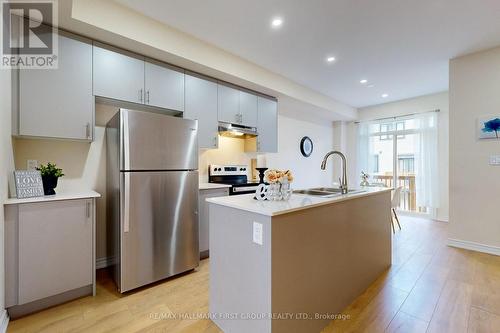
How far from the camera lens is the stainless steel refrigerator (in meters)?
2.13

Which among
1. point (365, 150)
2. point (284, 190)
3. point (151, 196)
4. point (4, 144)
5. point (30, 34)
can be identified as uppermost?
point (30, 34)

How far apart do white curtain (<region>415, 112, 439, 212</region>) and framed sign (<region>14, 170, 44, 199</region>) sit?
6.53 metres

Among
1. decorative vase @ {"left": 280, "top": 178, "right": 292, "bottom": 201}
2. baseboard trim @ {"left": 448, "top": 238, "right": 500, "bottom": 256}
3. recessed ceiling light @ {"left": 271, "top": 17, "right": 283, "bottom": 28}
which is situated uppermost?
recessed ceiling light @ {"left": 271, "top": 17, "right": 283, "bottom": 28}

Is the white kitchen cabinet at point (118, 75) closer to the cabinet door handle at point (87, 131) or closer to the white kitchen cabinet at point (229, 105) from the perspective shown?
the cabinet door handle at point (87, 131)

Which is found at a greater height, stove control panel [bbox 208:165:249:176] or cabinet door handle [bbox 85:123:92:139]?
cabinet door handle [bbox 85:123:92:139]

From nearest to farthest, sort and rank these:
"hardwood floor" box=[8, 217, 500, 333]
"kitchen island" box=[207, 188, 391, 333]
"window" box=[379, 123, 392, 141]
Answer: "kitchen island" box=[207, 188, 391, 333]
"hardwood floor" box=[8, 217, 500, 333]
"window" box=[379, 123, 392, 141]

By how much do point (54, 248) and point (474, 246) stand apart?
4976mm

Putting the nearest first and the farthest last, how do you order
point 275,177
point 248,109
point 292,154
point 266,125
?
point 275,177 < point 248,109 < point 266,125 < point 292,154

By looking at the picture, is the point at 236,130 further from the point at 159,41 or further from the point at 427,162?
the point at 427,162

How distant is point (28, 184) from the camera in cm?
197

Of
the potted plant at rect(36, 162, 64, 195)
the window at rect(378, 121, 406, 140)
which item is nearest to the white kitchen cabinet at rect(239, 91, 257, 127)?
the potted plant at rect(36, 162, 64, 195)

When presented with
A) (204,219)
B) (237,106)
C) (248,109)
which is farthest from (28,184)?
(248,109)

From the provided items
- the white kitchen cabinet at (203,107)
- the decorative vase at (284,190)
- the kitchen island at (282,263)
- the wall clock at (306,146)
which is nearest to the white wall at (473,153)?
the kitchen island at (282,263)

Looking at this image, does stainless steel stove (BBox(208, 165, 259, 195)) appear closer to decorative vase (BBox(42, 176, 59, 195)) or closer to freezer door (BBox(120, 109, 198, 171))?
freezer door (BBox(120, 109, 198, 171))
